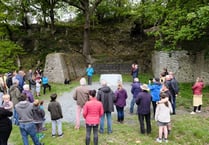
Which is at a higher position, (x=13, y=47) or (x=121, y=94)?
(x=13, y=47)

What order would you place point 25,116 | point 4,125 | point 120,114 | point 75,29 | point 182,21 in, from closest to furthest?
point 4,125, point 25,116, point 120,114, point 182,21, point 75,29

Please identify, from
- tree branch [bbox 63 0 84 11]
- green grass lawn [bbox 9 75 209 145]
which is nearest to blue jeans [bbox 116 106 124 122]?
green grass lawn [bbox 9 75 209 145]

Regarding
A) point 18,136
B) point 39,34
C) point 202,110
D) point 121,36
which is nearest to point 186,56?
point 202,110

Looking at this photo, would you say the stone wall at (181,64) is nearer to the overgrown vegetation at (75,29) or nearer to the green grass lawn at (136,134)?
the overgrown vegetation at (75,29)

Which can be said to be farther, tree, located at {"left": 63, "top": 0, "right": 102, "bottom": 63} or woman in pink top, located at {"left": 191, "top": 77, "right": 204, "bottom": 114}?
tree, located at {"left": 63, "top": 0, "right": 102, "bottom": 63}

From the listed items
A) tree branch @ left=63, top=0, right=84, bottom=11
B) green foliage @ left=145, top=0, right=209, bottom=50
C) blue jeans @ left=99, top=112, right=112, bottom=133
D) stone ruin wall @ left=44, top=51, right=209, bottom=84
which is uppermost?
tree branch @ left=63, top=0, right=84, bottom=11

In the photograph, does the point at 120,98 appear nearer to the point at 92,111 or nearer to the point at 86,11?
the point at 92,111

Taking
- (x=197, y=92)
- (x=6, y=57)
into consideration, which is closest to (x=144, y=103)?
(x=197, y=92)

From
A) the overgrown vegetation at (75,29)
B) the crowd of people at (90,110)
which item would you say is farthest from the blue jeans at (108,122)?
the overgrown vegetation at (75,29)

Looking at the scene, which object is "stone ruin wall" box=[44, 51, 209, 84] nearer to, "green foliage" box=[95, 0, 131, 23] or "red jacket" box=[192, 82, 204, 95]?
"red jacket" box=[192, 82, 204, 95]

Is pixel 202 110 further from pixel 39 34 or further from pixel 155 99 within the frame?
pixel 39 34

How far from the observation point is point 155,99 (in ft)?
33.1

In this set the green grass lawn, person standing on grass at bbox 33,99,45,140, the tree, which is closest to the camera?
person standing on grass at bbox 33,99,45,140

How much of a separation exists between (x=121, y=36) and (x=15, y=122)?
20.9 meters
